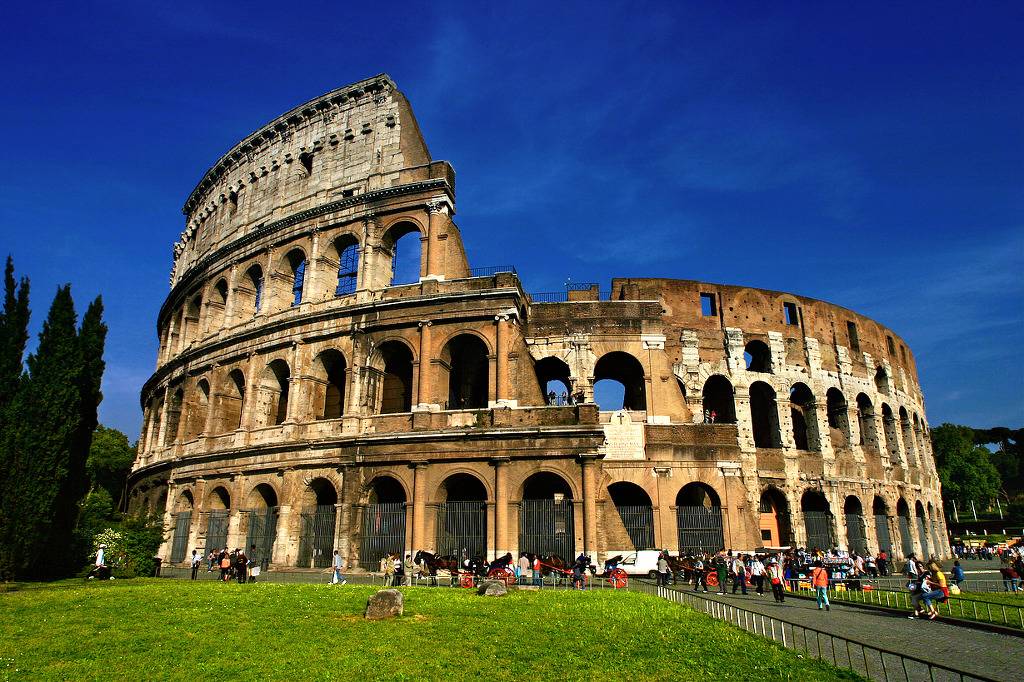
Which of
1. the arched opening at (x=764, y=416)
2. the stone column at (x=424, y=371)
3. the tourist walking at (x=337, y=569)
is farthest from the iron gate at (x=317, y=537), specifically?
the arched opening at (x=764, y=416)

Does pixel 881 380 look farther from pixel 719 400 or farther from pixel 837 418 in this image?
pixel 719 400

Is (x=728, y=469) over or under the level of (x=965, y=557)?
over

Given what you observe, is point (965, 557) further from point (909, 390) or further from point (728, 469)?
point (728, 469)

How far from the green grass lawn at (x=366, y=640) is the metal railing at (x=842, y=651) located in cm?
39

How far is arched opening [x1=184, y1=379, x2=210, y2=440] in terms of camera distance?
27.2m

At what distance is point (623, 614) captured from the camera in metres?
11.3

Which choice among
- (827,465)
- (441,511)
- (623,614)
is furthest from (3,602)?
(827,465)

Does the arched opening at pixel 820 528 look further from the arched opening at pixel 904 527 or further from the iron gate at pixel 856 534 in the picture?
the arched opening at pixel 904 527

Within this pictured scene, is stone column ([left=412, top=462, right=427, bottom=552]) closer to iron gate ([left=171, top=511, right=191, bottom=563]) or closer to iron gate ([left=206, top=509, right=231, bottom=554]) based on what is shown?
iron gate ([left=206, top=509, right=231, bottom=554])

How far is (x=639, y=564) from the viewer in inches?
790

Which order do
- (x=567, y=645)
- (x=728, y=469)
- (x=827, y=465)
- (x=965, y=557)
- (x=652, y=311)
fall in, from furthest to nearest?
(x=965, y=557) < (x=827, y=465) < (x=652, y=311) < (x=728, y=469) < (x=567, y=645)

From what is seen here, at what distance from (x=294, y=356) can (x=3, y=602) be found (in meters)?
12.2

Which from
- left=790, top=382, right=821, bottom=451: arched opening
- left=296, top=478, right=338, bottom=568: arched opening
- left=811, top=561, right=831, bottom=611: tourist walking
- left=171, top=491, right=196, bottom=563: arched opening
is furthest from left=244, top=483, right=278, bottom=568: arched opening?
left=790, top=382, right=821, bottom=451: arched opening

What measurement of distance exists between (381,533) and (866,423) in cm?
2493
